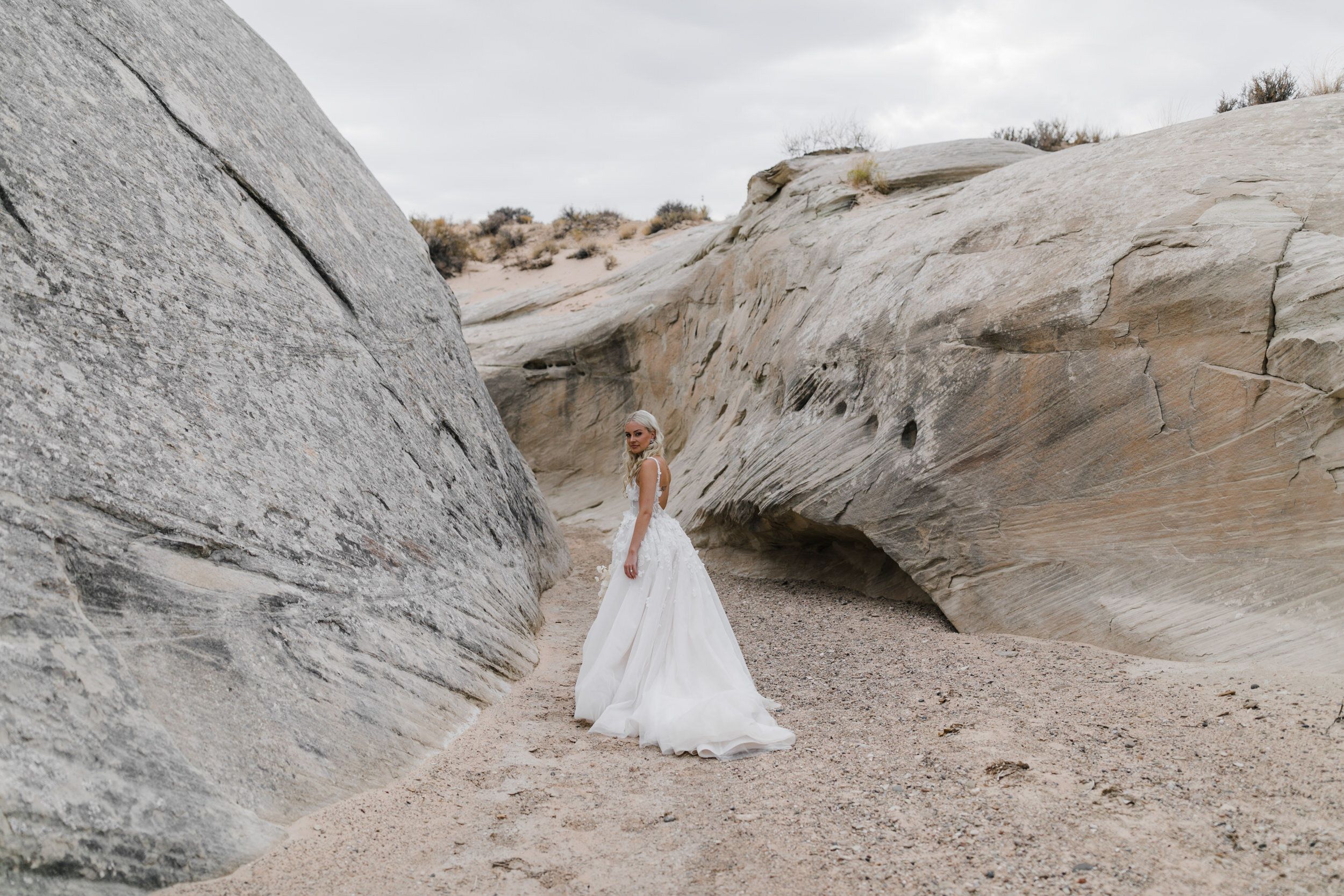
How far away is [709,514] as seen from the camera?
9.64m

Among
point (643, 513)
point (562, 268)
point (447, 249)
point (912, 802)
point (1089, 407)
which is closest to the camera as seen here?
point (912, 802)

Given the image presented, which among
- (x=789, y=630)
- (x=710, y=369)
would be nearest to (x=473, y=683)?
(x=789, y=630)

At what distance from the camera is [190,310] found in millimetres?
4707

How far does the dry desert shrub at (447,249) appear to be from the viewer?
77.2 ft

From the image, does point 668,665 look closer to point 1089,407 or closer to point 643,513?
point 643,513

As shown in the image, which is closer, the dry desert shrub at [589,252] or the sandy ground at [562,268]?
the sandy ground at [562,268]

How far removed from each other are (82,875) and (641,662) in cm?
Result: 294

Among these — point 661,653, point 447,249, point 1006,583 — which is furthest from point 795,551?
point 447,249

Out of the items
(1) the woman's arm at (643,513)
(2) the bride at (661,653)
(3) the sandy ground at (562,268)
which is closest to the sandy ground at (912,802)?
(2) the bride at (661,653)

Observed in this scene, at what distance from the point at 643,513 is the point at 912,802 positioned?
2.32m

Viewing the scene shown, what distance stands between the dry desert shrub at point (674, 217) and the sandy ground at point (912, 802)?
1996 centimetres

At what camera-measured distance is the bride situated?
4.69 metres

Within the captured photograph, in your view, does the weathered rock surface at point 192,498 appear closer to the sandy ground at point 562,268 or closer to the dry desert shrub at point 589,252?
the sandy ground at point 562,268

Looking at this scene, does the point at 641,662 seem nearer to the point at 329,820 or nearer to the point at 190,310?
the point at 329,820
